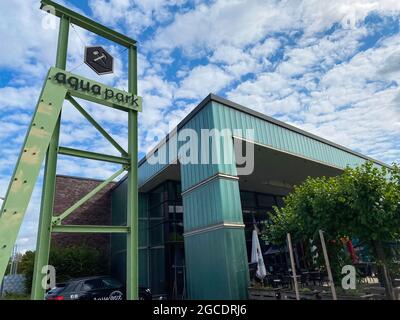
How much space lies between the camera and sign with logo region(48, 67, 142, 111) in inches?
228

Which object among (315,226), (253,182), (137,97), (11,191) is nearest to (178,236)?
(253,182)

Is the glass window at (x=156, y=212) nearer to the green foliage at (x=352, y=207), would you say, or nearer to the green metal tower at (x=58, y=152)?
the green foliage at (x=352, y=207)

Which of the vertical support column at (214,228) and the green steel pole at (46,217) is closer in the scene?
the green steel pole at (46,217)

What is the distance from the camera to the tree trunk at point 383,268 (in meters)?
7.55

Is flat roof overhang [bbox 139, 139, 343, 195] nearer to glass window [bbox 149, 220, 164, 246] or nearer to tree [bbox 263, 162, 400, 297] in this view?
glass window [bbox 149, 220, 164, 246]

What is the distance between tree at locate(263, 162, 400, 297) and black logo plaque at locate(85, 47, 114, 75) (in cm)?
643

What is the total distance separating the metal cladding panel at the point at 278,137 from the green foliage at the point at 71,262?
11378mm

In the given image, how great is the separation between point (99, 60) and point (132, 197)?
3.07 meters

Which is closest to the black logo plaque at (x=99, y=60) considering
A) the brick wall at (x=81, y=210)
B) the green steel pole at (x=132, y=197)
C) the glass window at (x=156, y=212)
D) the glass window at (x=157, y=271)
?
the green steel pole at (x=132, y=197)

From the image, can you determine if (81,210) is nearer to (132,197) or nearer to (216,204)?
(216,204)

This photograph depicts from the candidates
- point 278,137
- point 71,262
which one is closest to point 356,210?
point 278,137

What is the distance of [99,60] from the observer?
6.54 meters

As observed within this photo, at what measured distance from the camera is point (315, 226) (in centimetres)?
860
